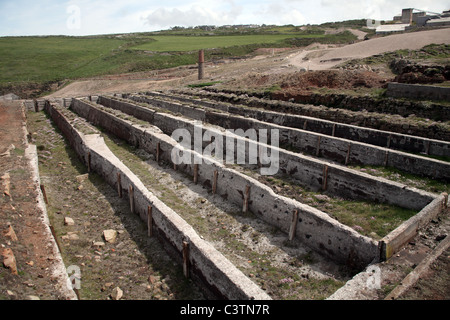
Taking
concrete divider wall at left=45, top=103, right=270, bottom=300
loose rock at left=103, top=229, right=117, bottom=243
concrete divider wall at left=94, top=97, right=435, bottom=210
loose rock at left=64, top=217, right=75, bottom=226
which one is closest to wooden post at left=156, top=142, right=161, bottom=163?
concrete divider wall at left=45, top=103, right=270, bottom=300

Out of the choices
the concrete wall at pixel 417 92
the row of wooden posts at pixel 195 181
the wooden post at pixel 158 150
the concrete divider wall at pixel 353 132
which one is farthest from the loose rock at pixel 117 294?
the concrete wall at pixel 417 92

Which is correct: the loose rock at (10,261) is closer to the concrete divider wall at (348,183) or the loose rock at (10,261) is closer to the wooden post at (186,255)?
the wooden post at (186,255)

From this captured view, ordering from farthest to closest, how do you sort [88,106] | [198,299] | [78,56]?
[78,56], [88,106], [198,299]

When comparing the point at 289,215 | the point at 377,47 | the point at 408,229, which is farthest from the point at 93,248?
the point at 377,47

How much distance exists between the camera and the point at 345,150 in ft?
35.7

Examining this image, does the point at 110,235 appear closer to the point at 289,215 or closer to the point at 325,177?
the point at 289,215

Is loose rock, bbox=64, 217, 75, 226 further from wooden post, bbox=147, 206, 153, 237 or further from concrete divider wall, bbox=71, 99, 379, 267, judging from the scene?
concrete divider wall, bbox=71, 99, 379, 267

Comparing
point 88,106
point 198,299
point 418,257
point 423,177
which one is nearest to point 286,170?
point 423,177

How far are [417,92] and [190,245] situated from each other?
13.1 metres

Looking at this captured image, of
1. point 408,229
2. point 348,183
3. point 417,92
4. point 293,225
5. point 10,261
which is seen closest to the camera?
point 10,261
